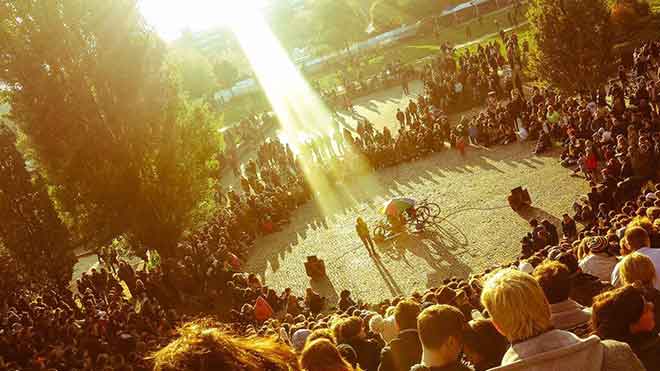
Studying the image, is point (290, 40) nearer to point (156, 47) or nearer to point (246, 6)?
point (246, 6)

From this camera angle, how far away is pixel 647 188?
1380 centimetres

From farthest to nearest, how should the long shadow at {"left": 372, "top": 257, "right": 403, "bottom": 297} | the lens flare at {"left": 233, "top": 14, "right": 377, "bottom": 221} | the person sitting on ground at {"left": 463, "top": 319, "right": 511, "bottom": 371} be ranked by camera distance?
1. the lens flare at {"left": 233, "top": 14, "right": 377, "bottom": 221}
2. the long shadow at {"left": 372, "top": 257, "right": 403, "bottom": 297}
3. the person sitting on ground at {"left": 463, "top": 319, "right": 511, "bottom": 371}

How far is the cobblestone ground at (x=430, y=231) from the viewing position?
16.3 m

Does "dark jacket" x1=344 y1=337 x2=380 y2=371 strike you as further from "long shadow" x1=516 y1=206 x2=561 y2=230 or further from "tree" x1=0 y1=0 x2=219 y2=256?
"tree" x1=0 y1=0 x2=219 y2=256

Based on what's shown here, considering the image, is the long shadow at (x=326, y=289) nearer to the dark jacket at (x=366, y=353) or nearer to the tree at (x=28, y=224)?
the dark jacket at (x=366, y=353)

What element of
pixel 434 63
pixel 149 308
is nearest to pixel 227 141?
pixel 434 63

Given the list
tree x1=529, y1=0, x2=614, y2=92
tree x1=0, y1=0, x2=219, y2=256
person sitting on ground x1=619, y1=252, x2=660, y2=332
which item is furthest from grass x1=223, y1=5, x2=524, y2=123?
person sitting on ground x1=619, y1=252, x2=660, y2=332

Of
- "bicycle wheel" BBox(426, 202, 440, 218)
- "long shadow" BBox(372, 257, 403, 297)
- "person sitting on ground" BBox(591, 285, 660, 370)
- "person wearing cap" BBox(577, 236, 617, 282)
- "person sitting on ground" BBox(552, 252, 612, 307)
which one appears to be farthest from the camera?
"bicycle wheel" BBox(426, 202, 440, 218)

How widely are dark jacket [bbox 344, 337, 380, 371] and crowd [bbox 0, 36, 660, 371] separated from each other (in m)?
0.02

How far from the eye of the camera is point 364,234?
58.2 feet

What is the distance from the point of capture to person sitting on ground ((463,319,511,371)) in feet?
16.5

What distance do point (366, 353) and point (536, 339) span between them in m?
3.90

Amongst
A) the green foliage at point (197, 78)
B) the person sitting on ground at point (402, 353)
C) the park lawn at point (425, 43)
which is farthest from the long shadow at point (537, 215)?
the green foliage at point (197, 78)

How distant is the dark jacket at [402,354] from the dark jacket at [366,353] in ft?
3.45
